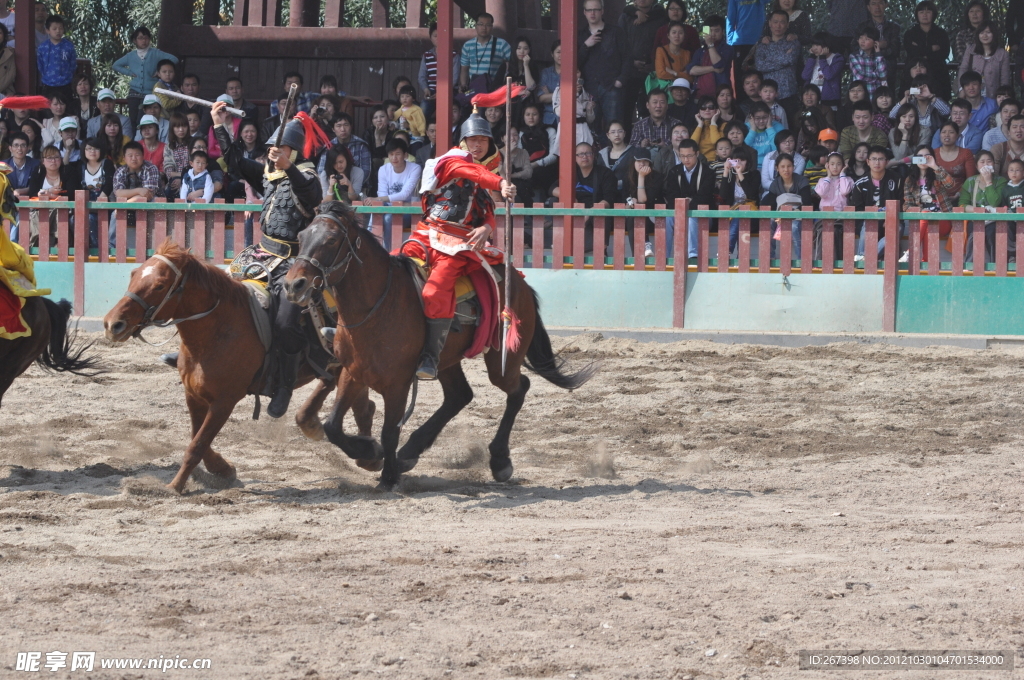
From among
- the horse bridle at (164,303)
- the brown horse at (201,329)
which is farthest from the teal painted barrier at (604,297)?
the horse bridle at (164,303)

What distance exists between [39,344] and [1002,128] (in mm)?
10505

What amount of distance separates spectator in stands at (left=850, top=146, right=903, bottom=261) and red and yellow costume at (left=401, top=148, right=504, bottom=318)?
21.3ft

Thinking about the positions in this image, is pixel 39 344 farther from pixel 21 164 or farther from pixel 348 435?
pixel 21 164

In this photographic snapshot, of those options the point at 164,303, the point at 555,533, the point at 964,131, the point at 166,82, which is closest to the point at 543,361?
the point at 555,533

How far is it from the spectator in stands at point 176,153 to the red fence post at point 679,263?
584cm

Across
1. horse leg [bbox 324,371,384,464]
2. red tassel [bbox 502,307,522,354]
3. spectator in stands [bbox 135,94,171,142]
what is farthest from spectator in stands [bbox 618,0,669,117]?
horse leg [bbox 324,371,384,464]

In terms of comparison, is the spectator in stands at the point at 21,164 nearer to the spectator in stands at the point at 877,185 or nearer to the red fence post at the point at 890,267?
the spectator in stands at the point at 877,185

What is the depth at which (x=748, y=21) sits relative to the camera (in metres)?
16.0

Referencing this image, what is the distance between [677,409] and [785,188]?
444 cm

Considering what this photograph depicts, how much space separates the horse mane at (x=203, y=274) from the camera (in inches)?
285

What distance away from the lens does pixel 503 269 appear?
8.12m

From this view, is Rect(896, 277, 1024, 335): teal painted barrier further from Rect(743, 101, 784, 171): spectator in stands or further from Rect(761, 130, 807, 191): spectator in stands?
Rect(743, 101, 784, 171): spectator in stands

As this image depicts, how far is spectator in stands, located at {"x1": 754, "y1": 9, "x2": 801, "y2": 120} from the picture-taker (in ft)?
50.5

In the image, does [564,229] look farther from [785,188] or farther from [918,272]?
[918,272]
